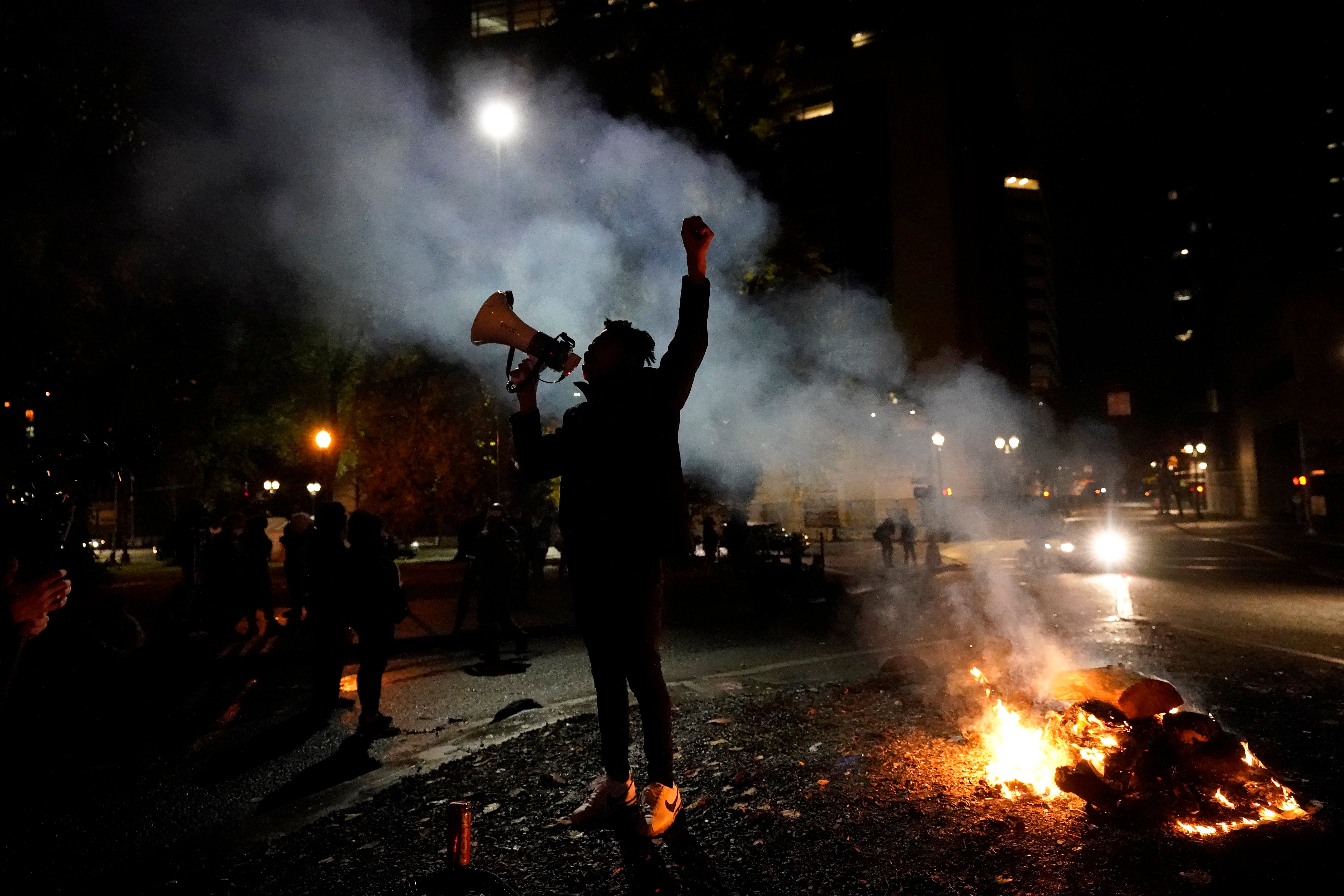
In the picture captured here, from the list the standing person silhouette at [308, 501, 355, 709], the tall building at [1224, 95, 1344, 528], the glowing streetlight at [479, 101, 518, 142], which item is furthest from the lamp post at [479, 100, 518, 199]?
the tall building at [1224, 95, 1344, 528]

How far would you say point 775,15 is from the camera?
2552 cm

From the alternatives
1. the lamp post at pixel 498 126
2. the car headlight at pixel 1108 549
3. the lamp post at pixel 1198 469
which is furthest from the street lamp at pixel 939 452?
the lamp post at pixel 1198 469

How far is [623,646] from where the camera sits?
258cm

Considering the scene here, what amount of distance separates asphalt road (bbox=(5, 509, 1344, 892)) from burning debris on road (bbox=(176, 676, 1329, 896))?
52cm

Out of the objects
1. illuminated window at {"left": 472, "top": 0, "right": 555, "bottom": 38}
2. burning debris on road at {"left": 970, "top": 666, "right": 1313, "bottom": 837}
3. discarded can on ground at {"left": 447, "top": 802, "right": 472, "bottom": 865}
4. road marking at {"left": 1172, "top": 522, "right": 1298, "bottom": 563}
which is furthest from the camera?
illuminated window at {"left": 472, "top": 0, "right": 555, "bottom": 38}

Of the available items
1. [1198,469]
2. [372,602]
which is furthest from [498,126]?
[1198,469]

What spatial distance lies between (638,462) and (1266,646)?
731 cm

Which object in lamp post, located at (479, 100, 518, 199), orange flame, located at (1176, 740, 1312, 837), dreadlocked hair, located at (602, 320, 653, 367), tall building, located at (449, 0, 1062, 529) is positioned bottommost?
orange flame, located at (1176, 740, 1312, 837)

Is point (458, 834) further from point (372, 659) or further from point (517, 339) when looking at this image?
point (372, 659)

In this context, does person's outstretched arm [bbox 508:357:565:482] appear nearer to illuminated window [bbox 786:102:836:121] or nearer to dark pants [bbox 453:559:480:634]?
dark pants [bbox 453:559:480:634]

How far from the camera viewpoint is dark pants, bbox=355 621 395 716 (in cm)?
473

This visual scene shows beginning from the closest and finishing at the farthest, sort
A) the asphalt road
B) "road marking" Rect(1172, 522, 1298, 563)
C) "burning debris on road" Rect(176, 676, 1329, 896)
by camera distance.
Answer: "burning debris on road" Rect(176, 676, 1329, 896), the asphalt road, "road marking" Rect(1172, 522, 1298, 563)

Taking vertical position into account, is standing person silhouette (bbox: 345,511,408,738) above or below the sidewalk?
above

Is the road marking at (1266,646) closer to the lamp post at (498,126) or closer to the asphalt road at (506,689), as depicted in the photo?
the asphalt road at (506,689)
